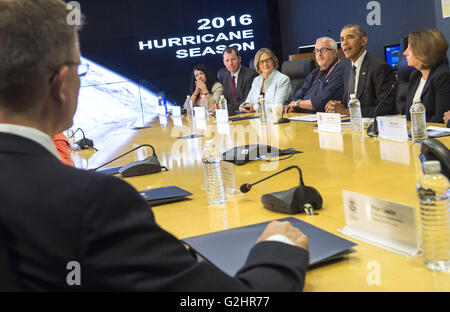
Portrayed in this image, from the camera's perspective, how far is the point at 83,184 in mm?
808

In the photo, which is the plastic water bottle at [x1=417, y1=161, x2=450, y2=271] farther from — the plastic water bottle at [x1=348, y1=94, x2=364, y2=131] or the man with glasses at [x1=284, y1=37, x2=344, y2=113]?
the man with glasses at [x1=284, y1=37, x2=344, y2=113]

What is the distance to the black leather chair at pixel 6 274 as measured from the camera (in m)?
0.79

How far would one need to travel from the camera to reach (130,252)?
2.60 ft

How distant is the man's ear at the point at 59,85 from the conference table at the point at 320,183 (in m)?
0.58

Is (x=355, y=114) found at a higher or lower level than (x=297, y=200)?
higher

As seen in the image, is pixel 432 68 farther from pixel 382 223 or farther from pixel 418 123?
pixel 382 223

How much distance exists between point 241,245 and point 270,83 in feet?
14.8

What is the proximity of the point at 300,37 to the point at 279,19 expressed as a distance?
90cm

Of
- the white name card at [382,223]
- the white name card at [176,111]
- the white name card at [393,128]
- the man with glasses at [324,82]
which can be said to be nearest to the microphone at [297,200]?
the white name card at [382,223]

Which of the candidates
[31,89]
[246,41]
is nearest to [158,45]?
[246,41]

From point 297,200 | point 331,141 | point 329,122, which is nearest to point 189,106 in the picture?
point 329,122

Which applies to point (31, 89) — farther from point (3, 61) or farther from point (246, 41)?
point (246, 41)

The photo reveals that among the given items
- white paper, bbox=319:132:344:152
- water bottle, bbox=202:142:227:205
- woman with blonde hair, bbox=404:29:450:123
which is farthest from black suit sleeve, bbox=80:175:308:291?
woman with blonde hair, bbox=404:29:450:123

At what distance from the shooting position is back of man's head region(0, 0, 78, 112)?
88 centimetres
